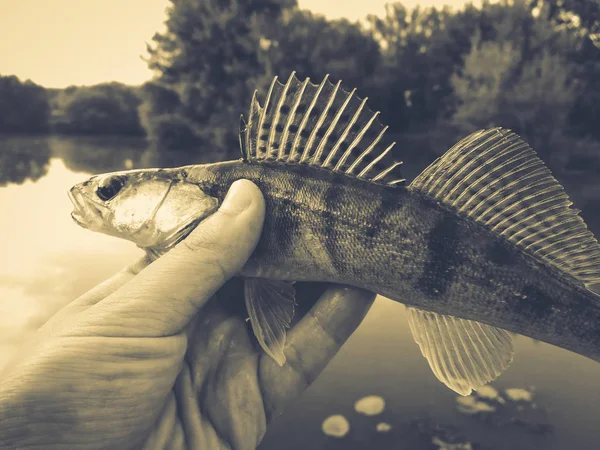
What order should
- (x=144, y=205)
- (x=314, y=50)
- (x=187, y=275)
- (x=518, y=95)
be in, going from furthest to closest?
1. (x=314, y=50)
2. (x=518, y=95)
3. (x=144, y=205)
4. (x=187, y=275)

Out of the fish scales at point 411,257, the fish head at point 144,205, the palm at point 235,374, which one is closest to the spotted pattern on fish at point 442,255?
the fish scales at point 411,257

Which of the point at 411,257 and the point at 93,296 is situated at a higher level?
the point at 411,257

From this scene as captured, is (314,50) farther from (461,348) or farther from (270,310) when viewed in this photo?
(461,348)

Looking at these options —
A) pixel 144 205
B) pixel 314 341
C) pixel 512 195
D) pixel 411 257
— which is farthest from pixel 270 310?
pixel 512 195

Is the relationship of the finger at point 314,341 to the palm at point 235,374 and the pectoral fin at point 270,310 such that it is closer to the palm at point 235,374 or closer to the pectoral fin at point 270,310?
the palm at point 235,374

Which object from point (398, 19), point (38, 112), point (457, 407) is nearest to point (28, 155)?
point (38, 112)

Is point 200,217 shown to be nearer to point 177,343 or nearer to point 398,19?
point 177,343
